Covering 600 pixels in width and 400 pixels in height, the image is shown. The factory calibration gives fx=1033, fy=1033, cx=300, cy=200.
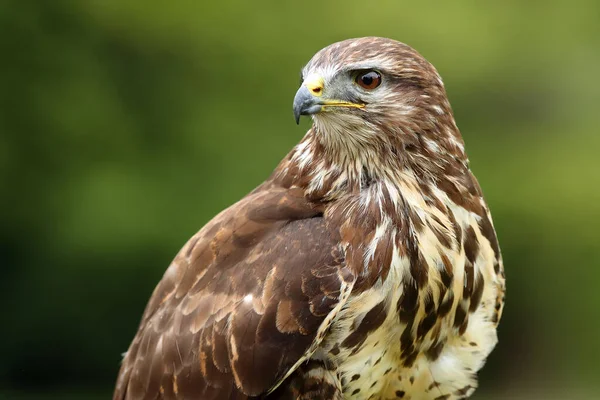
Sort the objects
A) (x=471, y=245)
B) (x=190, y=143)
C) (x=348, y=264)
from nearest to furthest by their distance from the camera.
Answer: (x=348, y=264), (x=471, y=245), (x=190, y=143)

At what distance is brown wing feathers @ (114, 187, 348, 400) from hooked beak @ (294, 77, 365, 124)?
1.22 ft

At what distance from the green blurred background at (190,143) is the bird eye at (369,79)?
352 cm

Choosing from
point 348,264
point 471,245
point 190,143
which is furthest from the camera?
point 190,143

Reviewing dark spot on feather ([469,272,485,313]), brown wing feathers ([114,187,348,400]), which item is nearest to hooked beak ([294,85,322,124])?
brown wing feathers ([114,187,348,400])

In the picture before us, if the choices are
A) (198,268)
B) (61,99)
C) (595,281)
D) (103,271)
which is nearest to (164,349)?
(198,268)

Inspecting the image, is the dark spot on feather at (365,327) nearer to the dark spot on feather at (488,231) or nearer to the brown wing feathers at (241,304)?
the brown wing feathers at (241,304)

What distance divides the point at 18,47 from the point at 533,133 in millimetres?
3886

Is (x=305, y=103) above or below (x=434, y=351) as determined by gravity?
above

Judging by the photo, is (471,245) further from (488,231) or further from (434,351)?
(434,351)

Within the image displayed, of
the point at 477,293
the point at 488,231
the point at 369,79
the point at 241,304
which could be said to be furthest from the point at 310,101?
the point at 477,293

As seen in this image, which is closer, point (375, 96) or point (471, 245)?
point (375, 96)

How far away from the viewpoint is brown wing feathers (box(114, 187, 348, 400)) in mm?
3521

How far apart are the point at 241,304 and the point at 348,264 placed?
0.41 meters

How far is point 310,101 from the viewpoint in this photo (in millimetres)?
3586
